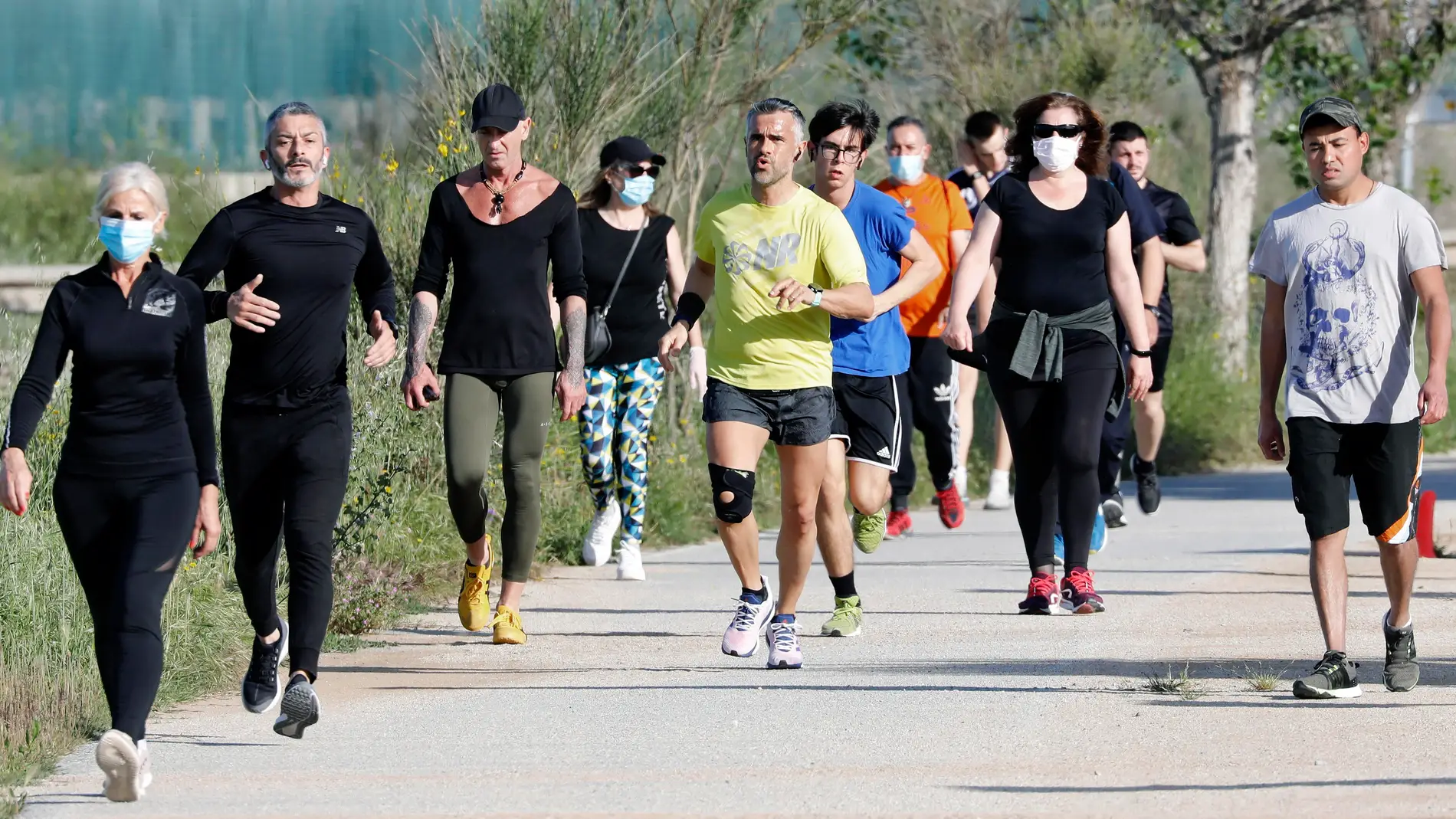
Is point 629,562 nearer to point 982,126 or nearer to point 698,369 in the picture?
point 698,369

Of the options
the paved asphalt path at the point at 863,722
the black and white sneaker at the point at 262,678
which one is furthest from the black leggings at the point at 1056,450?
the black and white sneaker at the point at 262,678

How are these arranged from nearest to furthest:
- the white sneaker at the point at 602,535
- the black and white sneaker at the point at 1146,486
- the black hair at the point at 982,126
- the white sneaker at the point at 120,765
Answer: the white sneaker at the point at 120,765 < the white sneaker at the point at 602,535 < the black hair at the point at 982,126 < the black and white sneaker at the point at 1146,486

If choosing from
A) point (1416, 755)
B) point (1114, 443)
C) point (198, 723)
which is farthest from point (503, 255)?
point (1114, 443)

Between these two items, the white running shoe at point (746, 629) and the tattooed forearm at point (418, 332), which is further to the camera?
the tattooed forearm at point (418, 332)

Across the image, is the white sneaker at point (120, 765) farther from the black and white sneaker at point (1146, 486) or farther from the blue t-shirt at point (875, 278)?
the black and white sneaker at point (1146, 486)

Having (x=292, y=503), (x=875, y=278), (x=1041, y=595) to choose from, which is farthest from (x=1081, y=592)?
(x=292, y=503)

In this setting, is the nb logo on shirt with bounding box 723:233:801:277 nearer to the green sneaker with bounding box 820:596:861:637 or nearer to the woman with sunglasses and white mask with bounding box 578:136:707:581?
the green sneaker with bounding box 820:596:861:637

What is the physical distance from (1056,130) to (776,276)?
1.66 metres

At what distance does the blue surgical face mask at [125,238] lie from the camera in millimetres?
6145

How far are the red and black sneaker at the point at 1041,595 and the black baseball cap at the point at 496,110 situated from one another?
2.68 meters

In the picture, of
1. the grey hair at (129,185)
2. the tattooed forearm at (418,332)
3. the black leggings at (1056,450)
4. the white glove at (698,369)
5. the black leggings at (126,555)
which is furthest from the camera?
the white glove at (698,369)

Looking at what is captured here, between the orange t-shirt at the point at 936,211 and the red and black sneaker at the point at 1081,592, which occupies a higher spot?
the orange t-shirt at the point at 936,211

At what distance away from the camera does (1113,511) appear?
1228 cm

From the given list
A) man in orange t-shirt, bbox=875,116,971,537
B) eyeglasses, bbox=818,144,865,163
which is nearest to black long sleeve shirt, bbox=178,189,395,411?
eyeglasses, bbox=818,144,865,163
